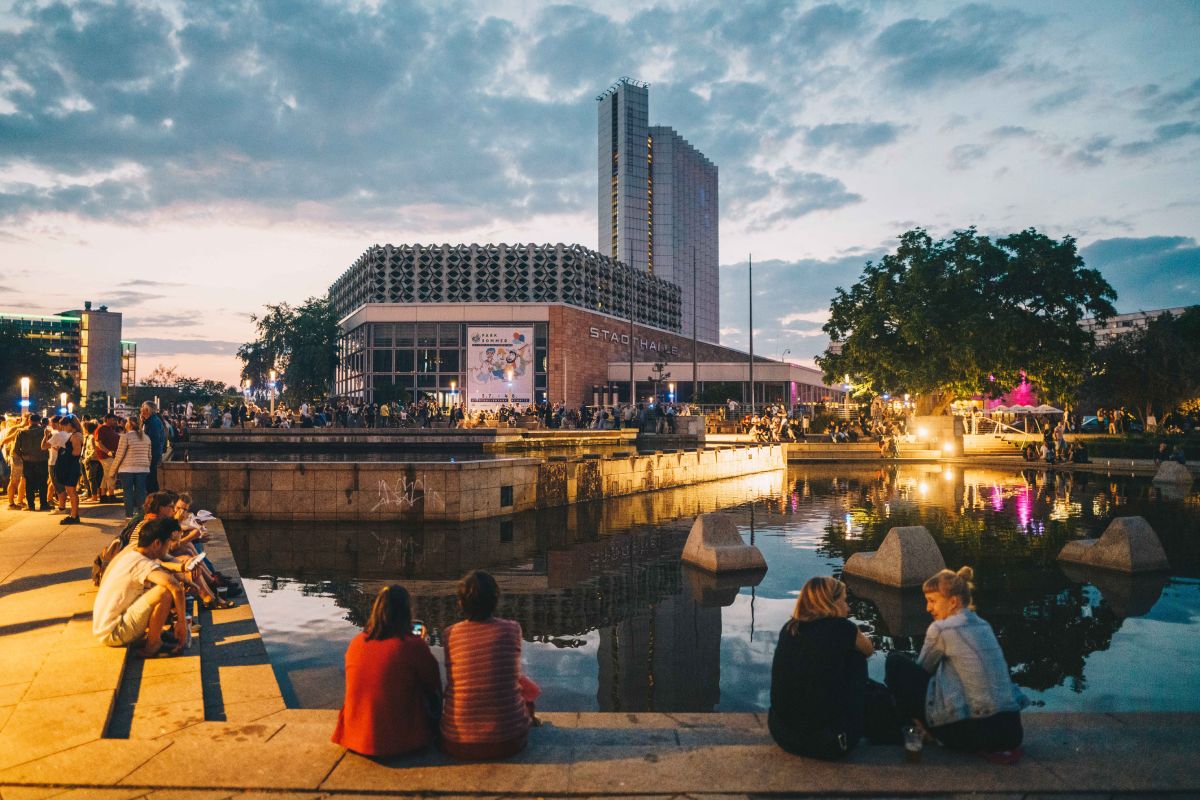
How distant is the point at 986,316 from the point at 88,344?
149216mm

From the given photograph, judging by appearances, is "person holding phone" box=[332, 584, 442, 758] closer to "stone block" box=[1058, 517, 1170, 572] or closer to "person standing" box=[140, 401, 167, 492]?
"person standing" box=[140, 401, 167, 492]

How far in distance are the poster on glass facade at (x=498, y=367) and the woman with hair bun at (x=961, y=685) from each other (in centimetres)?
7447

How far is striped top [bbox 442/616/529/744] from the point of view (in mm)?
4406

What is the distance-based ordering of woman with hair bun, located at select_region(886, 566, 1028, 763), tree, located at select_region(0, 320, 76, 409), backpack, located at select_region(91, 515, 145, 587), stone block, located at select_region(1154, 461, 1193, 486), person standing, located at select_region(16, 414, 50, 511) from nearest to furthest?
woman with hair bun, located at select_region(886, 566, 1028, 763) < backpack, located at select_region(91, 515, 145, 587) < person standing, located at select_region(16, 414, 50, 511) < stone block, located at select_region(1154, 461, 1193, 486) < tree, located at select_region(0, 320, 76, 409)

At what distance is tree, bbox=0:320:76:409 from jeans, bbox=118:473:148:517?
2301 inches

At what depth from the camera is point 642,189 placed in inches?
5610

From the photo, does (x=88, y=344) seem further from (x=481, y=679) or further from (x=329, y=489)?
(x=481, y=679)

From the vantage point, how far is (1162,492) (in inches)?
930

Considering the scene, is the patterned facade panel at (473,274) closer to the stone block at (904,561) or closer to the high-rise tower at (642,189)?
the high-rise tower at (642,189)

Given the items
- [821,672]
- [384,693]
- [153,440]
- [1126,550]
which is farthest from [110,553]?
[1126,550]

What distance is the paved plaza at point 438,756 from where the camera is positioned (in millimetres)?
4168

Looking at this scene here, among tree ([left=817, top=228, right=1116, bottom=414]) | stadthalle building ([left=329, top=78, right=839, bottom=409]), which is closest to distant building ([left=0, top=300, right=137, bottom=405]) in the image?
stadthalle building ([left=329, top=78, right=839, bottom=409])

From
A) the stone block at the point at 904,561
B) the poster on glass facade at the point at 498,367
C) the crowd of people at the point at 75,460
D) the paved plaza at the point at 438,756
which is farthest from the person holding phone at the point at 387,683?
the poster on glass facade at the point at 498,367

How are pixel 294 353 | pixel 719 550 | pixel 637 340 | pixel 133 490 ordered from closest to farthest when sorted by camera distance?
pixel 719 550
pixel 133 490
pixel 294 353
pixel 637 340
